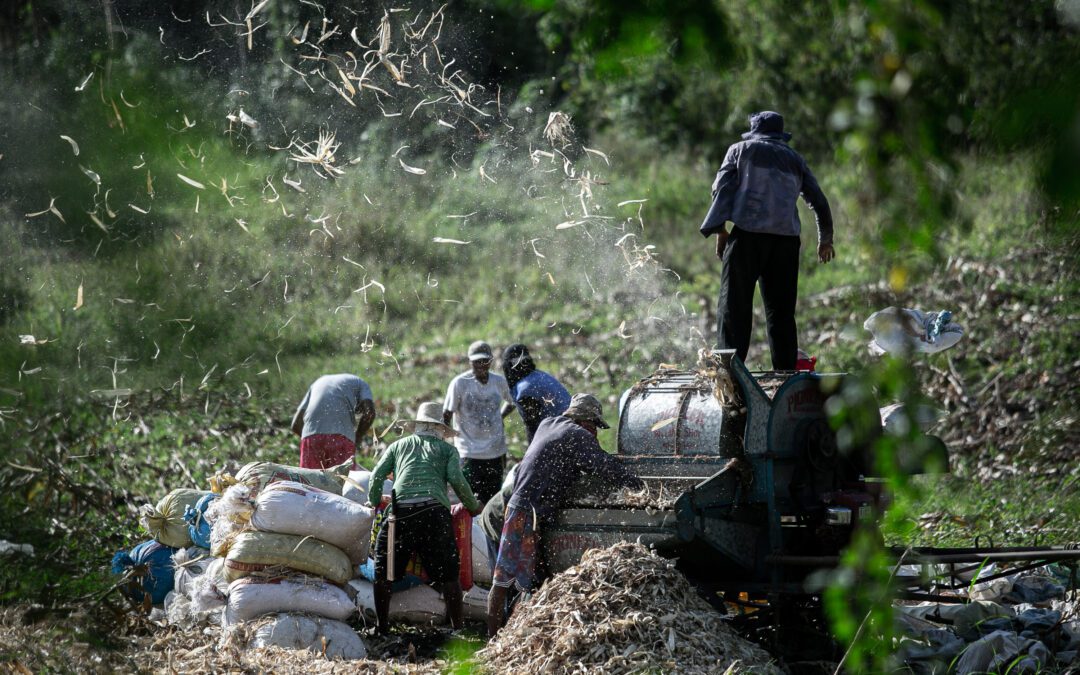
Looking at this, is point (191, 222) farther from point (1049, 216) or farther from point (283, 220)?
point (1049, 216)

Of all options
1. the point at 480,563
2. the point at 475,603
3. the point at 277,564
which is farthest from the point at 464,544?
the point at 277,564

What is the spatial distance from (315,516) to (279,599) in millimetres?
586

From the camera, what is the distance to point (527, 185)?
45.0ft

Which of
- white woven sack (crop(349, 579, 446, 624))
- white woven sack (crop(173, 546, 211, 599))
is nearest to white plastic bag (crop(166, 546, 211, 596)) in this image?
white woven sack (crop(173, 546, 211, 599))

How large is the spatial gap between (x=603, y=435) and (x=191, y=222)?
18.0 feet

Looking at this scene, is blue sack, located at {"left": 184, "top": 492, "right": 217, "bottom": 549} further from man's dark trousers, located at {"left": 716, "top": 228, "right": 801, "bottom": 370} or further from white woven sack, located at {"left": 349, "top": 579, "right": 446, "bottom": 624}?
man's dark trousers, located at {"left": 716, "top": 228, "right": 801, "bottom": 370}

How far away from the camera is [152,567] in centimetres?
884

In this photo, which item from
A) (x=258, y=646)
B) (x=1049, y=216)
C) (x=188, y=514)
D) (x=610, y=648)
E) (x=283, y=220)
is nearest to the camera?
(x=1049, y=216)

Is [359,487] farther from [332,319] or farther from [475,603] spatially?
[332,319]

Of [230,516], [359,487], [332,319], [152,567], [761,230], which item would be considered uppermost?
A: [332,319]

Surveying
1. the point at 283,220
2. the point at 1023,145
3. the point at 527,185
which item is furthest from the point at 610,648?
the point at 283,220

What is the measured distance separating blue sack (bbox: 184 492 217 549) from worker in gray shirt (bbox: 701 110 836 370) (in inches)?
155

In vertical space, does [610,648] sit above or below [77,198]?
→ below

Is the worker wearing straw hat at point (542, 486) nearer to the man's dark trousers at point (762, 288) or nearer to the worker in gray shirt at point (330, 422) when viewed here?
the man's dark trousers at point (762, 288)
